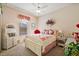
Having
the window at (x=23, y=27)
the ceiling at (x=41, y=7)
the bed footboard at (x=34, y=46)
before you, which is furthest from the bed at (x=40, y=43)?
the ceiling at (x=41, y=7)

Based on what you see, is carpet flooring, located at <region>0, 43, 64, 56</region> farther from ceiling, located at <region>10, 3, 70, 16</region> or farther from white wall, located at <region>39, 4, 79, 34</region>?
ceiling, located at <region>10, 3, 70, 16</region>

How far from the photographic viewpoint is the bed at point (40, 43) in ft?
6.52

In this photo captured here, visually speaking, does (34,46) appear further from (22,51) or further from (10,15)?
(10,15)

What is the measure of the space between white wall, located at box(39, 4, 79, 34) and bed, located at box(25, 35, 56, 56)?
208 mm

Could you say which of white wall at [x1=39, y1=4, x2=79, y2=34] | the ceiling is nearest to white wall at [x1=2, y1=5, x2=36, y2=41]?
the ceiling

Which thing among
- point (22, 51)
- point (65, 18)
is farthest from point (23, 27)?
point (65, 18)

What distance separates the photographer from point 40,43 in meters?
1.99

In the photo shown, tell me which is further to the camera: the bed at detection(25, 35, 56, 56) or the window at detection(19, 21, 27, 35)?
the window at detection(19, 21, 27, 35)

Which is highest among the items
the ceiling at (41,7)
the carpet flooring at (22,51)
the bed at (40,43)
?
the ceiling at (41,7)

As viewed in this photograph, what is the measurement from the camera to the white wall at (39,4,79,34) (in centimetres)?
200

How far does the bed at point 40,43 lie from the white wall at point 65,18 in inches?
8.2

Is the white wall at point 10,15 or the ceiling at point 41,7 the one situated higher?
the ceiling at point 41,7

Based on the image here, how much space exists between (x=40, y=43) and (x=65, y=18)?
685mm

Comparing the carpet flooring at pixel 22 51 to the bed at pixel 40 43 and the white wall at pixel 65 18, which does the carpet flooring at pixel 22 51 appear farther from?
the white wall at pixel 65 18
